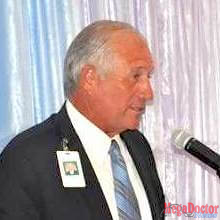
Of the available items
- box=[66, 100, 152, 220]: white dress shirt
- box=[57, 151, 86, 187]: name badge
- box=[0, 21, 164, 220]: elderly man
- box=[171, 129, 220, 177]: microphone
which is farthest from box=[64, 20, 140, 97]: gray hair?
box=[171, 129, 220, 177]: microphone

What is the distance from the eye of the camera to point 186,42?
2225 millimetres

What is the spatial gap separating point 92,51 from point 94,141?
0.26 m

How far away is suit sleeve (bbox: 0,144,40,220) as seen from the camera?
121 centimetres

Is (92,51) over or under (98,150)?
over

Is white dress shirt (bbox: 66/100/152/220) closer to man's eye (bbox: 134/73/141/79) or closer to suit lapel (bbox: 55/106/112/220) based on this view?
suit lapel (bbox: 55/106/112/220)

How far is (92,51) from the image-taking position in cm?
142

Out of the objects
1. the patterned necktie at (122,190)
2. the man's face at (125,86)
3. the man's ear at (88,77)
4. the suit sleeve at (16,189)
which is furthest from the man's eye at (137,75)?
the suit sleeve at (16,189)

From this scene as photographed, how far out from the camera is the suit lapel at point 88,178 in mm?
1298

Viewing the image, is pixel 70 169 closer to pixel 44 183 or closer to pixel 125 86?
pixel 44 183

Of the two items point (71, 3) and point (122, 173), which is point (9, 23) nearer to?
point (71, 3)

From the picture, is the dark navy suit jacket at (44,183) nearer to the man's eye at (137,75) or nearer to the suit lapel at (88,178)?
the suit lapel at (88,178)

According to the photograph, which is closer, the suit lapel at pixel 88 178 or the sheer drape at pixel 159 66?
the suit lapel at pixel 88 178

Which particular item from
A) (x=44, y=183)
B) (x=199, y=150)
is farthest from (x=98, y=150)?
(x=199, y=150)

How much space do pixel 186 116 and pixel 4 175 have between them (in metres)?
1.17
